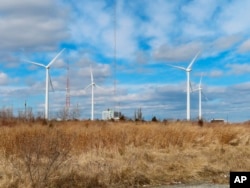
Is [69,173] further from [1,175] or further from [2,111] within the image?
[2,111]

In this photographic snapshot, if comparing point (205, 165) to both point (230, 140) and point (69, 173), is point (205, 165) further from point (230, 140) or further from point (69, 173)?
point (230, 140)

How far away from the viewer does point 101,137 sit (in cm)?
2133

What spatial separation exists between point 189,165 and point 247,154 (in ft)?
22.4

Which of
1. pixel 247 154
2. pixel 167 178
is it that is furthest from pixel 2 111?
pixel 167 178

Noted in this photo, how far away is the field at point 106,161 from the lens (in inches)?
496

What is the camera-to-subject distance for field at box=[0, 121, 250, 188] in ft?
41.3

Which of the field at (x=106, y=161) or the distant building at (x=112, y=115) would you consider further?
the distant building at (x=112, y=115)

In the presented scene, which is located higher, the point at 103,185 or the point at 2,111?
the point at 2,111

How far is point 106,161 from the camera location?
15719mm

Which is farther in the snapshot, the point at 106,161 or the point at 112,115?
the point at 112,115

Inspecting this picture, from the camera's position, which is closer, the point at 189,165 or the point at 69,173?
the point at 69,173

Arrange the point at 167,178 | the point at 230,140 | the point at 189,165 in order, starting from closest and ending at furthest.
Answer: the point at 167,178, the point at 189,165, the point at 230,140

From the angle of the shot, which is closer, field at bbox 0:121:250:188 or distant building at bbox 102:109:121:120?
field at bbox 0:121:250:188

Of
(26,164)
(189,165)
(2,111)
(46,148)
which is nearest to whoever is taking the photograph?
(26,164)
